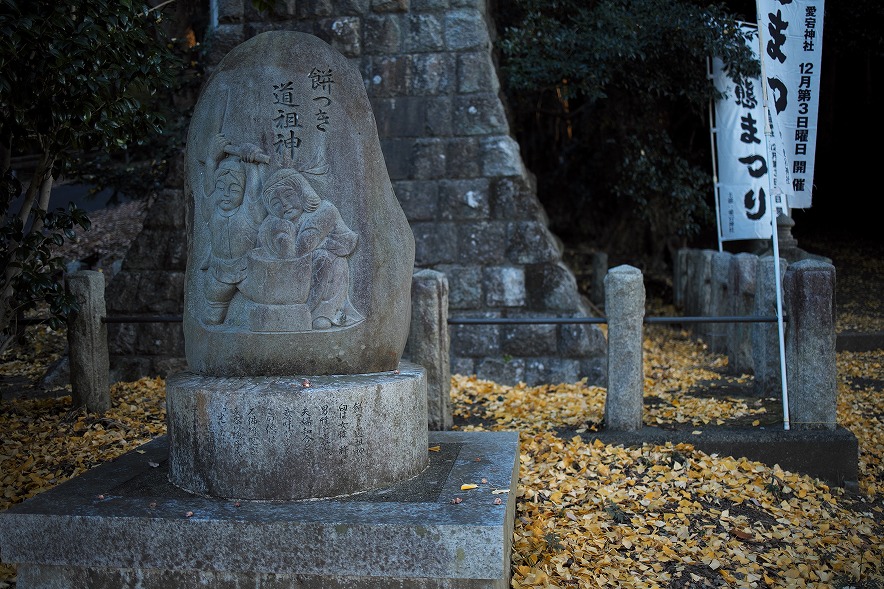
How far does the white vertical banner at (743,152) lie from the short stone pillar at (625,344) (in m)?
4.21

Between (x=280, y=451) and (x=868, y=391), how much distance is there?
5555 millimetres

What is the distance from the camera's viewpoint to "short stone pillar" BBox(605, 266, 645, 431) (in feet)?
16.4

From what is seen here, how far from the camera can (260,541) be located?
301cm

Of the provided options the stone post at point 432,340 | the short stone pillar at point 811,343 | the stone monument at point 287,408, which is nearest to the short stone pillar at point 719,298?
the short stone pillar at point 811,343

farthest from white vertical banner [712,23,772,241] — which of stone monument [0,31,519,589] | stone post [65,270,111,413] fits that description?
stone post [65,270,111,413]

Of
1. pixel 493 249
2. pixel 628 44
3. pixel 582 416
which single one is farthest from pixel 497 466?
pixel 628 44

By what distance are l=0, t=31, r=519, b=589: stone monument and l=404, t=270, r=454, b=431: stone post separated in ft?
4.13

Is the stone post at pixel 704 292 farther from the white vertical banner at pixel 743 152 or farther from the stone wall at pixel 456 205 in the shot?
the stone wall at pixel 456 205

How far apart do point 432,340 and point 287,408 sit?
1985 mm

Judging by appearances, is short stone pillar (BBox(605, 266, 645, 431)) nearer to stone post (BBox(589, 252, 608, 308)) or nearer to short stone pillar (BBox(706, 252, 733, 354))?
short stone pillar (BBox(706, 252, 733, 354))

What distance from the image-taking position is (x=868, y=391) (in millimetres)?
6891

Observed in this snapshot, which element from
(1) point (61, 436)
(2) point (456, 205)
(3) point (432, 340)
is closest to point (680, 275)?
(2) point (456, 205)

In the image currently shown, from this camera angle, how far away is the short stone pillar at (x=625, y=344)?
501 centimetres

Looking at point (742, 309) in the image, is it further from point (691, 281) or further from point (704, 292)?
point (691, 281)
